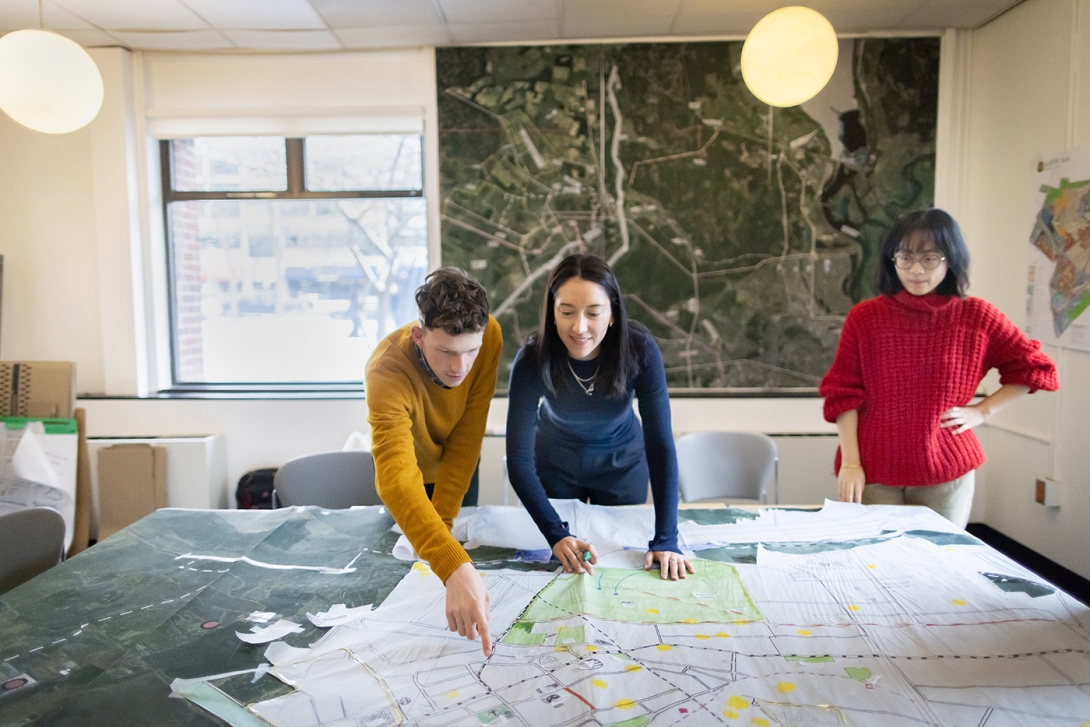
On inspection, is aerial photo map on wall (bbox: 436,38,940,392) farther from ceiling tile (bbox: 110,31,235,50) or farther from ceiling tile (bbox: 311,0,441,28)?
ceiling tile (bbox: 110,31,235,50)

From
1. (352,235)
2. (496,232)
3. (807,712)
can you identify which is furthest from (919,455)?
(352,235)

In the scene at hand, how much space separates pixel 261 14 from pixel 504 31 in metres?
1.09

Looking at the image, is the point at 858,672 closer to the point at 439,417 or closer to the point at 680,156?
the point at 439,417

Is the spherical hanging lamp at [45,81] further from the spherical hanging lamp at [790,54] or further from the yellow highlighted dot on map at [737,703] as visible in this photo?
the yellow highlighted dot on map at [737,703]

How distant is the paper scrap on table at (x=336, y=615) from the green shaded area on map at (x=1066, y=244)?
289 cm

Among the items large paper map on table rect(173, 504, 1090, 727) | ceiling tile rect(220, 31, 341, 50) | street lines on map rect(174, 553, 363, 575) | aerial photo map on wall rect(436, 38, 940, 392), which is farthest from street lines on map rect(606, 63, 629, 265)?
street lines on map rect(174, 553, 363, 575)

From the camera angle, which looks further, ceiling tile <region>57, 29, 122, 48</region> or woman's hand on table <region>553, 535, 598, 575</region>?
ceiling tile <region>57, 29, 122, 48</region>

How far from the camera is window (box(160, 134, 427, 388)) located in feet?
12.1

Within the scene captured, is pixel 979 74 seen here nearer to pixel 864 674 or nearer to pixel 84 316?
pixel 864 674

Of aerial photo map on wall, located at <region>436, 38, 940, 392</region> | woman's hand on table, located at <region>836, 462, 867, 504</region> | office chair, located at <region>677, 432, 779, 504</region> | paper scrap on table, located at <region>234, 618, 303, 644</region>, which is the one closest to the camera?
paper scrap on table, located at <region>234, 618, 303, 644</region>

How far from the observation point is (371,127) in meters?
3.56

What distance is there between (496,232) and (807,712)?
2.84 meters

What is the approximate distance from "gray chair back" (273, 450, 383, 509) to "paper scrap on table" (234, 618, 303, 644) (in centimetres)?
90

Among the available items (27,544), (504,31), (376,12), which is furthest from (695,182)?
(27,544)
